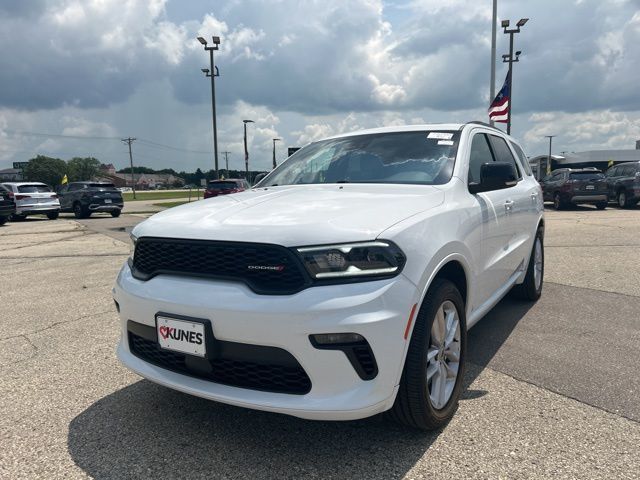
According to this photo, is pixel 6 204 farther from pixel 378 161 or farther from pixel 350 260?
pixel 350 260

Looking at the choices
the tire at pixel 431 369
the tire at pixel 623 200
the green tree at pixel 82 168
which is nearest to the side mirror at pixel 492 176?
the tire at pixel 431 369

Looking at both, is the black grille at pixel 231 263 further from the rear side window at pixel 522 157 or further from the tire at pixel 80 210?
the tire at pixel 80 210

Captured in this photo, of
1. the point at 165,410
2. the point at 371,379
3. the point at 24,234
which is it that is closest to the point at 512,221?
the point at 371,379

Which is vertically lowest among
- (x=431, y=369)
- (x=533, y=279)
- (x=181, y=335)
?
(x=533, y=279)

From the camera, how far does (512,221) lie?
4.06m

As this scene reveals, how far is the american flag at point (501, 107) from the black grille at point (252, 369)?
18.1 meters

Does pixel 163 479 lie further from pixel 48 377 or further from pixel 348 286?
pixel 48 377

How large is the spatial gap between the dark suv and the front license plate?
20.5 meters

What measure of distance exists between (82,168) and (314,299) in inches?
5670

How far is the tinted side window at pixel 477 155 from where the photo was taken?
3.46 meters

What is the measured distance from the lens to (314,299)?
6.88 feet

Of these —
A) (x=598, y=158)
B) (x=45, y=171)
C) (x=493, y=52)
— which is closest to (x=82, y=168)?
(x=45, y=171)

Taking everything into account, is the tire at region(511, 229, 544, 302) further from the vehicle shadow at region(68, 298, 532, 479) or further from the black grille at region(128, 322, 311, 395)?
the black grille at region(128, 322, 311, 395)

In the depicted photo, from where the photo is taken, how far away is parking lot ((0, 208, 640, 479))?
7.66 feet
